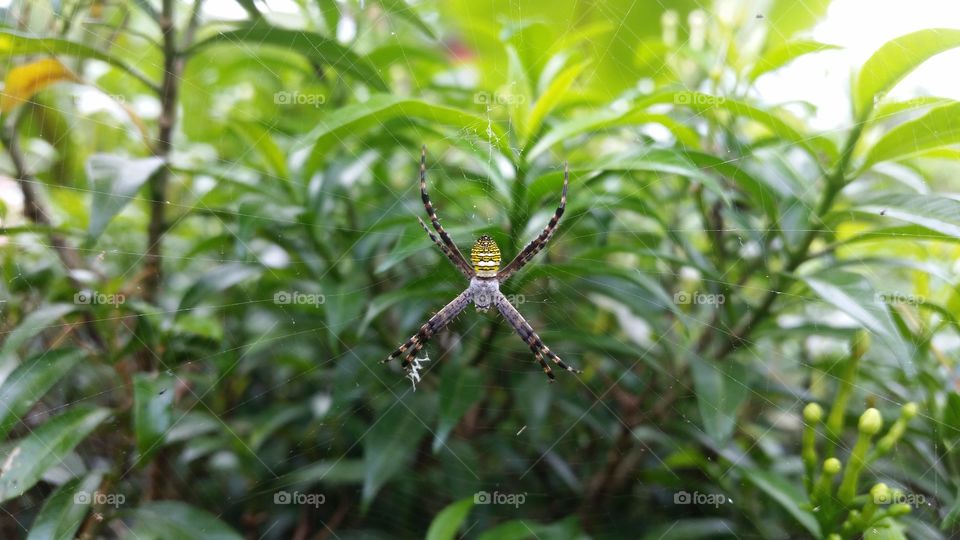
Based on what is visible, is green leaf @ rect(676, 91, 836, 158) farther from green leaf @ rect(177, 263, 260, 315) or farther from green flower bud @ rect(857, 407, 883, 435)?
green leaf @ rect(177, 263, 260, 315)

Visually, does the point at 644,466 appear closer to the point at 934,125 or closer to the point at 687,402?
the point at 687,402

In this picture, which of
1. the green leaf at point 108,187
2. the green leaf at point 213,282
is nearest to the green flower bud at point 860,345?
the green leaf at point 213,282

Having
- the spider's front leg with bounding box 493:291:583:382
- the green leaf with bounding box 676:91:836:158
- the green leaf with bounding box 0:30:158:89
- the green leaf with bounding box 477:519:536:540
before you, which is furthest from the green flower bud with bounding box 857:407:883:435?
the green leaf with bounding box 0:30:158:89

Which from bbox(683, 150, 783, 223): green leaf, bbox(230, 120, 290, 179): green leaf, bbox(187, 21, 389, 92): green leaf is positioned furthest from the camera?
bbox(230, 120, 290, 179): green leaf

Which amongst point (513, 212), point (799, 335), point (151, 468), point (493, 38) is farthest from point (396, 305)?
point (799, 335)

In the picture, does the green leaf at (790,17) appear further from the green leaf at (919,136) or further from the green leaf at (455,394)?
the green leaf at (455,394)

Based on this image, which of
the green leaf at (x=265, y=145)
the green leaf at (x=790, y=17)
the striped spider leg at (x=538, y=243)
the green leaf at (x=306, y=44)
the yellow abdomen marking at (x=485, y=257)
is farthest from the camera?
the yellow abdomen marking at (x=485, y=257)
